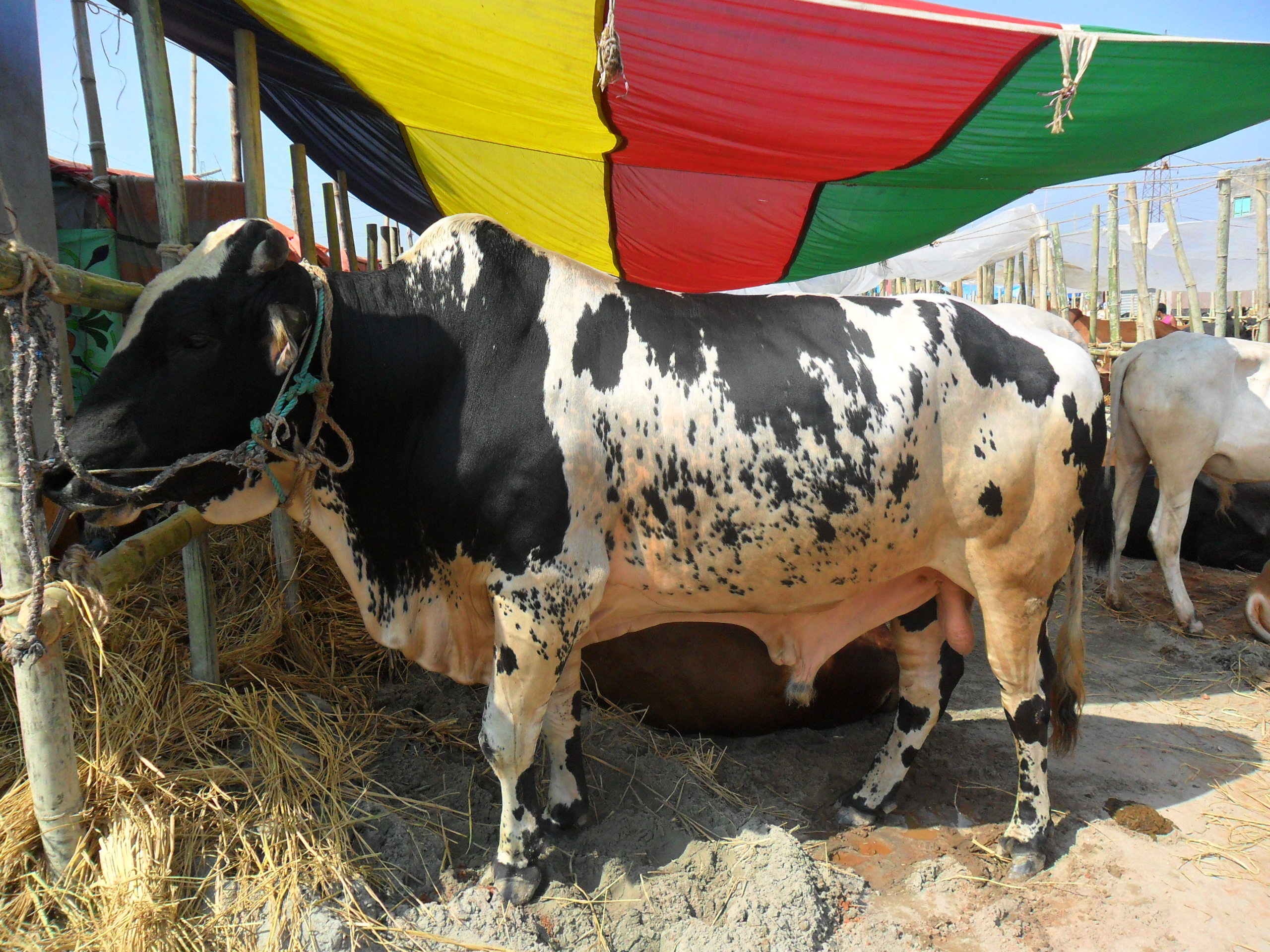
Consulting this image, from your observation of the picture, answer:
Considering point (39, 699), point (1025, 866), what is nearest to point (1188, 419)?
point (1025, 866)

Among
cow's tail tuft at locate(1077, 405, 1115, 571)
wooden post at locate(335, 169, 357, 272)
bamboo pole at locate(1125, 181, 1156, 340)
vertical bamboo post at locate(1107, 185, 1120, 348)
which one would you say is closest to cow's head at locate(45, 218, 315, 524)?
wooden post at locate(335, 169, 357, 272)

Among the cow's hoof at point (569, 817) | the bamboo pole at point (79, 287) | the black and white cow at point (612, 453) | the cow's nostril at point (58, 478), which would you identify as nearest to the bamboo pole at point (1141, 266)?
the black and white cow at point (612, 453)

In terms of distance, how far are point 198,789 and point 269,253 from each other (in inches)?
62.1

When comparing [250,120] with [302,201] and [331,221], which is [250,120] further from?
[331,221]

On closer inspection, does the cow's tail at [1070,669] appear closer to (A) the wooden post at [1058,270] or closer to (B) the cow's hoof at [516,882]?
(B) the cow's hoof at [516,882]

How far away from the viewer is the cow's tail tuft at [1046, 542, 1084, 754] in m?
→ 3.12

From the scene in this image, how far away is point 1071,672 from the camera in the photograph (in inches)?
123

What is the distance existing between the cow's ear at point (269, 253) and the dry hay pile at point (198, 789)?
1.04m

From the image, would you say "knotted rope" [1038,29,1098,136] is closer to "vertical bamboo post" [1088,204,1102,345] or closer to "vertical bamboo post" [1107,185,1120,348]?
"vertical bamboo post" [1107,185,1120,348]

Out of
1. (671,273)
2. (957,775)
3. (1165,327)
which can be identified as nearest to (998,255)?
(1165,327)

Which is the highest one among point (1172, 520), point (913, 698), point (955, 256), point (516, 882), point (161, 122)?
point (161, 122)

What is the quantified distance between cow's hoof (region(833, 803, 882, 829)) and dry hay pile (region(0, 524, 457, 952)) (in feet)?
5.15

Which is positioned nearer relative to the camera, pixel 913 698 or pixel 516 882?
pixel 516 882

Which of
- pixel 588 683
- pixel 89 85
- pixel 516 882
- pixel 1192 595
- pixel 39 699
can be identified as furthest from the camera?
pixel 1192 595
